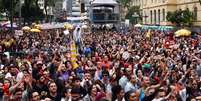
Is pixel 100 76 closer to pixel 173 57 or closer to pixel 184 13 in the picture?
pixel 173 57

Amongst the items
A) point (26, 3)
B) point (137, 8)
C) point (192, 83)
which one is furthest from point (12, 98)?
point (137, 8)

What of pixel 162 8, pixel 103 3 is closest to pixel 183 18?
pixel 103 3

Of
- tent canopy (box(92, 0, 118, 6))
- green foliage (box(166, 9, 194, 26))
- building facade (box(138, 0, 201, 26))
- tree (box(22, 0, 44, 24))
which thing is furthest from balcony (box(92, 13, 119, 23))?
tree (box(22, 0, 44, 24))

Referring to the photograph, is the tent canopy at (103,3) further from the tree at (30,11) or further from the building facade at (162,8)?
the tree at (30,11)

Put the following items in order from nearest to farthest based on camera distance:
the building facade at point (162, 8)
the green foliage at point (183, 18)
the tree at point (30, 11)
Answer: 1. the green foliage at point (183, 18)
2. the building facade at point (162, 8)
3. the tree at point (30, 11)

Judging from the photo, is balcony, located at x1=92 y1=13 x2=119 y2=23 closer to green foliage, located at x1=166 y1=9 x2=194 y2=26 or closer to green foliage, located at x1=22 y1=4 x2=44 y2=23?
green foliage, located at x1=166 y1=9 x2=194 y2=26

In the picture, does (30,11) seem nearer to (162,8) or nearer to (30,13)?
(30,13)

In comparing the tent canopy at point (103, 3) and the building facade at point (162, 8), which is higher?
the tent canopy at point (103, 3)

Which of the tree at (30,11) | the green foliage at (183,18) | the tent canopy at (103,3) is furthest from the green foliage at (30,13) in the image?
the tent canopy at (103,3)

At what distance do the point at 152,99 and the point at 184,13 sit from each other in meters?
60.9

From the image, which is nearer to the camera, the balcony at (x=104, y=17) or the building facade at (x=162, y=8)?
the balcony at (x=104, y=17)

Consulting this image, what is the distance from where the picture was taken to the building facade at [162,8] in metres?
73.1

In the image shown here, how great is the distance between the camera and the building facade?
73062 millimetres

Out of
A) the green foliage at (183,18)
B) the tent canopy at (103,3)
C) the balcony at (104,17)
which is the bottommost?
the green foliage at (183,18)
